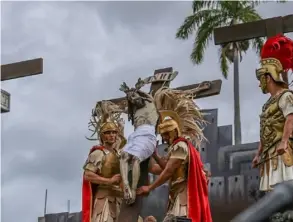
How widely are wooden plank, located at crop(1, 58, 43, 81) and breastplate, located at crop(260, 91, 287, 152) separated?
449cm

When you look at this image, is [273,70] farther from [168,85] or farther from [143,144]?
[168,85]

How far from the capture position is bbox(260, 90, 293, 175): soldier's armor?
4621 mm

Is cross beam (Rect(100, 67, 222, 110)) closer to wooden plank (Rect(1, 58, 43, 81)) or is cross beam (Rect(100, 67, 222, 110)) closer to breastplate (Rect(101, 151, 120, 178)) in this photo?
breastplate (Rect(101, 151, 120, 178))

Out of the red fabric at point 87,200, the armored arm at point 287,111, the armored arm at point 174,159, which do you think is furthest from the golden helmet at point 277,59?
the red fabric at point 87,200

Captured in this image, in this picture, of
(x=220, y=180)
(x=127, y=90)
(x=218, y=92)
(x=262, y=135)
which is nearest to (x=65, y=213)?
(x=220, y=180)

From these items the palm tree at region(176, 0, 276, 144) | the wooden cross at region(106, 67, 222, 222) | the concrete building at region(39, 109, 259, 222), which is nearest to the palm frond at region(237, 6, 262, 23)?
the palm tree at region(176, 0, 276, 144)

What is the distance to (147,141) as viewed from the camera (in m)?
5.42

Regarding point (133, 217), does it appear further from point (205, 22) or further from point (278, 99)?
point (205, 22)

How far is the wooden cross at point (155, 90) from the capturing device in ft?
17.4

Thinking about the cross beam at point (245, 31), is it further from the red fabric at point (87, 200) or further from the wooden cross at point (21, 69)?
the wooden cross at point (21, 69)

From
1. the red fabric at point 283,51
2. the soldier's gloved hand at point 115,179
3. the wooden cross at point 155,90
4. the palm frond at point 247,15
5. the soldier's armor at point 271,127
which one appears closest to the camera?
the soldier's armor at point 271,127

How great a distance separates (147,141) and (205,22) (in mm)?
15530

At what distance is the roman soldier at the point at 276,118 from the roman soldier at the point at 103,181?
1.49 metres

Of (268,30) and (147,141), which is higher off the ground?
(268,30)
